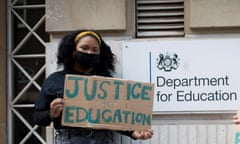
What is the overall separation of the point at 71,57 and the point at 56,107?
1.78ft

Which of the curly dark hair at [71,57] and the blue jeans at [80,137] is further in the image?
the curly dark hair at [71,57]

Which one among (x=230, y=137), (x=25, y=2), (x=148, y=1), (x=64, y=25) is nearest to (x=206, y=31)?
(x=148, y=1)

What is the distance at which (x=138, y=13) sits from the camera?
5629mm

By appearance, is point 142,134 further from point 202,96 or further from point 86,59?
point 202,96

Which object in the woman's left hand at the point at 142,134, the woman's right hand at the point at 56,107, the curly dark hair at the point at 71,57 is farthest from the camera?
the curly dark hair at the point at 71,57

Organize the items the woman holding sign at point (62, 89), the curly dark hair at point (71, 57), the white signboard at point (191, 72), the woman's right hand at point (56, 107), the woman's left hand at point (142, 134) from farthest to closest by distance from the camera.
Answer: the white signboard at point (191, 72)
the curly dark hair at point (71, 57)
the woman's left hand at point (142, 134)
the woman holding sign at point (62, 89)
the woman's right hand at point (56, 107)

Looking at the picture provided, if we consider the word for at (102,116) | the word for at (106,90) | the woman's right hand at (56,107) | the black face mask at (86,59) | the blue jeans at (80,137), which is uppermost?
the black face mask at (86,59)

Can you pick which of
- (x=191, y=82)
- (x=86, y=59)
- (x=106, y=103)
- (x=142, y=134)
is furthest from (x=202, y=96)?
(x=86, y=59)

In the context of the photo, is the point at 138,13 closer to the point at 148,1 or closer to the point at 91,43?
the point at 148,1

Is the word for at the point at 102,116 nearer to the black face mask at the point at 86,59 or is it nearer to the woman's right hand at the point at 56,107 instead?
the woman's right hand at the point at 56,107

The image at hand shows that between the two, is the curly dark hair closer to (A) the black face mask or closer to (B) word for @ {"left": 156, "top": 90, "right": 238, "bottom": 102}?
(A) the black face mask

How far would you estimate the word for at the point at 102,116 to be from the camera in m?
4.43

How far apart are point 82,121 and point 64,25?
54.1 inches

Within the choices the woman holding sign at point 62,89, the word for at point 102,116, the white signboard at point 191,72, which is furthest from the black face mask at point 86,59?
the white signboard at point 191,72
